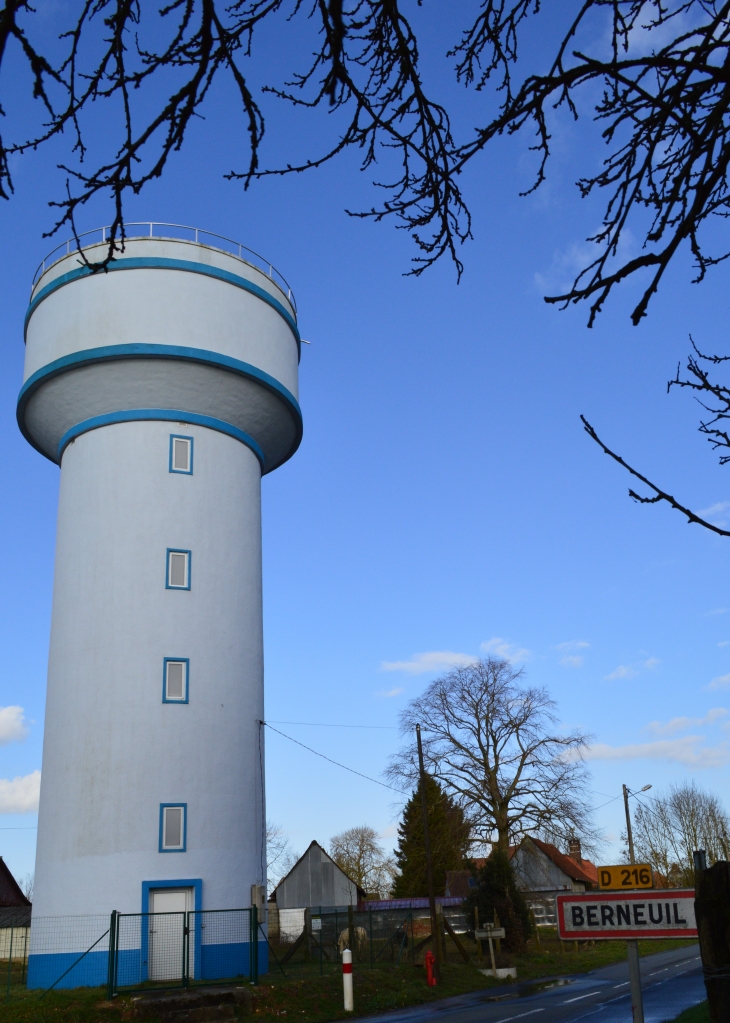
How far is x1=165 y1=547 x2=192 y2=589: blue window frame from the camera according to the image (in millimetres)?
20312

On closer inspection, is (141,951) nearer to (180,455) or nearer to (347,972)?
(347,972)

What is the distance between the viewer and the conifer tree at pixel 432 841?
123 feet

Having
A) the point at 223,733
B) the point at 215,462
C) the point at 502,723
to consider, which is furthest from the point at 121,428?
the point at 502,723

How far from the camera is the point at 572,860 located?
65125mm

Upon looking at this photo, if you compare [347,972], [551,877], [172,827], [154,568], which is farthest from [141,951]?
[551,877]

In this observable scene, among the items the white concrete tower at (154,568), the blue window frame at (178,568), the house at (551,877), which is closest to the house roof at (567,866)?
the house at (551,877)

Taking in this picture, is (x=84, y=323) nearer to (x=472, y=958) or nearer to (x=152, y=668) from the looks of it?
(x=152, y=668)

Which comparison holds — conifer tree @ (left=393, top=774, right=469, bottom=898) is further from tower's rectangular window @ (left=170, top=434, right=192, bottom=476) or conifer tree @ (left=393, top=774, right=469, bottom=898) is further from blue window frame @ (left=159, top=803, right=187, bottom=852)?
tower's rectangular window @ (left=170, top=434, right=192, bottom=476)

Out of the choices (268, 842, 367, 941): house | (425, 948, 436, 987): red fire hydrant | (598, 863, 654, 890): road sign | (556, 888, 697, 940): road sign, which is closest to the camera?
(556, 888, 697, 940): road sign

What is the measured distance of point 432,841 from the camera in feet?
140

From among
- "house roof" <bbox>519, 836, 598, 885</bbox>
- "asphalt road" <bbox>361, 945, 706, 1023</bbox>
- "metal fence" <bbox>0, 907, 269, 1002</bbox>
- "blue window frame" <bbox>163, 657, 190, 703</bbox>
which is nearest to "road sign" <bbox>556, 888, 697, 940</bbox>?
"asphalt road" <bbox>361, 945, 706, 1023</bbox>

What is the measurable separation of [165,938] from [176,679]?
5014 mm

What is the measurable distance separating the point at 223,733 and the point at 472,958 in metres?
14.3

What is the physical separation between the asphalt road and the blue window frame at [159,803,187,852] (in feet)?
16.2
